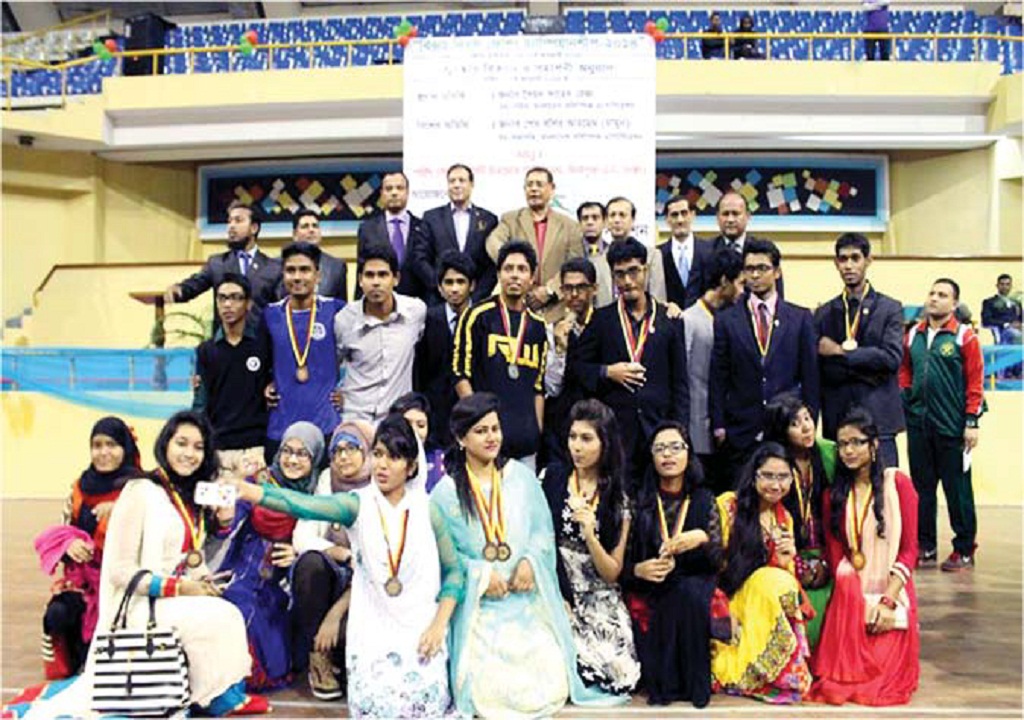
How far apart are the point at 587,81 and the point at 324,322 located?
4.60 m

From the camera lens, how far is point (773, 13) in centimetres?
1393

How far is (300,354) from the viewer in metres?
4.18

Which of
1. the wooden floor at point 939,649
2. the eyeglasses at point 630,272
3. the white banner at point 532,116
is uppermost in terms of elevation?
the white banner at point 532,116

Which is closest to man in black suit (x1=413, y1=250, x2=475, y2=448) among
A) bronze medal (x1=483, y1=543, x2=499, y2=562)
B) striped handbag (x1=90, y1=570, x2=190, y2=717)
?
bronze medal (x1=483, y1=543, x2=499, y2=562)

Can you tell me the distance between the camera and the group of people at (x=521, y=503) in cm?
335

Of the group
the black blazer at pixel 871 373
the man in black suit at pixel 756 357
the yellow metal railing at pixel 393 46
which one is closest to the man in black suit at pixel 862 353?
the black blazer at pixel 871 373

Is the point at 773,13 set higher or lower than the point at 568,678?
higher

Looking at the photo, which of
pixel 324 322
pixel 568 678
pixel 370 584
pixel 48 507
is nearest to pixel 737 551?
pixel 568 678

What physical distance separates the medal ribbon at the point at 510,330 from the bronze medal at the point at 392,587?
1075 mm

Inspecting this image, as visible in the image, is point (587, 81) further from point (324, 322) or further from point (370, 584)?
point (370, 584)

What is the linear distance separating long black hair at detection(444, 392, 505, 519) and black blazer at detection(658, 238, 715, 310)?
68.5 inches

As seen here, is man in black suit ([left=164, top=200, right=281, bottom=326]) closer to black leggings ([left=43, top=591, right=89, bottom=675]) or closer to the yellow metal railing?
black leggings ([left=43, top=591, right=89, bottom=675])

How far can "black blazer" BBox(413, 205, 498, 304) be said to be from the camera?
199 inches

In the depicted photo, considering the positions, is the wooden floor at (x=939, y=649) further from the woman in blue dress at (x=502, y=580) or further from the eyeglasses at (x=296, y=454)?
the eyeglasses at (x=296, y=454)
